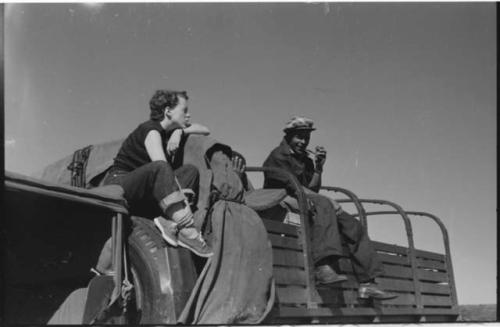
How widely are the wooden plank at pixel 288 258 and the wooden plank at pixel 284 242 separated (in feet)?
0.12

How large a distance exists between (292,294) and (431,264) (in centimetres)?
302

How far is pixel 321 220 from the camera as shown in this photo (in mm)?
6152

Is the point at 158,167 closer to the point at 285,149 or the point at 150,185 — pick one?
the point at 150,185

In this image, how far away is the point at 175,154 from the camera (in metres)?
5.71

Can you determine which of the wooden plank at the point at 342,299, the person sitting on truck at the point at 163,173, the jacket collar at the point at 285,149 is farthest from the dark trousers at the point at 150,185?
the jacket collar at the point at 285,149

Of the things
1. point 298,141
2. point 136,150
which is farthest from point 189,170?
point 298,141

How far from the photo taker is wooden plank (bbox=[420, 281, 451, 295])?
305 inches

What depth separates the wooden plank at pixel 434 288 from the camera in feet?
25.4

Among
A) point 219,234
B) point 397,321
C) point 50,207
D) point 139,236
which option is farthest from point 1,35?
point 397,321

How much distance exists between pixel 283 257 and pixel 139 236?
3.97 feet

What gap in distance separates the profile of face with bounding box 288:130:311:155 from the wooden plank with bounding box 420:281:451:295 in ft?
6.64

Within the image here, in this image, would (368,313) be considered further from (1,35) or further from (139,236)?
(1,35)

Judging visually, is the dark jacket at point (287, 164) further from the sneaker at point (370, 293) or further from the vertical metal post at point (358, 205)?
the sneaker at point (370, 293)

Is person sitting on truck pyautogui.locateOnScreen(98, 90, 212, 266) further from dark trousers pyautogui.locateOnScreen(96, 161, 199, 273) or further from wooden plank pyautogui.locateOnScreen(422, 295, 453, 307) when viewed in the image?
wooden plank pyautogui.locateOnScreen(422, 295, 453, 307)
